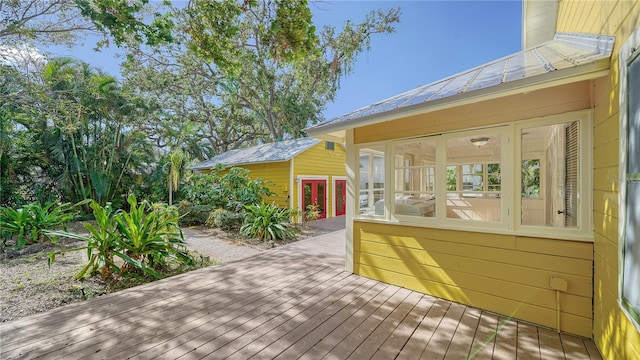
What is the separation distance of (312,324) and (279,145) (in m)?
9.48

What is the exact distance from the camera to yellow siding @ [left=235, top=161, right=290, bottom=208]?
9.34 meters

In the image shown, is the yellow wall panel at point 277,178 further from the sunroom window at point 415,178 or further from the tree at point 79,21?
the sunroom window at point 415,178

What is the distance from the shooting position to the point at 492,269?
106 inches

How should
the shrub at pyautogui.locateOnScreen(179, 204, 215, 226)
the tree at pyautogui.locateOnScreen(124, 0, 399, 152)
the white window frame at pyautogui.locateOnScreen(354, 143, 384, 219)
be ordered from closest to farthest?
the white window frame at pyautogui.locateOnScreen(354, 143, 384, 219) < the shrub at pyautogui.locateOnScreen(179, 204, 215, 226) < the tree at pyautogui.locateOnScreen(124, 0, 399, 152)

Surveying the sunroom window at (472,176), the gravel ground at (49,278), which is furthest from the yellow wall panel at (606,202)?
the gravel ground at (49,278)

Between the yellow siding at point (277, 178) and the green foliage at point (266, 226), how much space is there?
89.0 inches

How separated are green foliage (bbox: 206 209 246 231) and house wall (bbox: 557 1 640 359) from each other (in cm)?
712

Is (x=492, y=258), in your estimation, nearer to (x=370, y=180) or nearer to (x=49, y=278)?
(x=370, y=180)

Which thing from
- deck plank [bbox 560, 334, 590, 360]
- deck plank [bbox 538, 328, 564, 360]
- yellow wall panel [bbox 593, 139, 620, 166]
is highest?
yellow wall panel [bbox 593, 139, 620, 166]

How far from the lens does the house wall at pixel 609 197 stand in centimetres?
164

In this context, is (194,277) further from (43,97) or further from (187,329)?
(43,97)

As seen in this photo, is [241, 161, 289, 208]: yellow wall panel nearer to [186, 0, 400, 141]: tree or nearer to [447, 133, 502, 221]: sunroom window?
[186, 0, 400, 141]: tree

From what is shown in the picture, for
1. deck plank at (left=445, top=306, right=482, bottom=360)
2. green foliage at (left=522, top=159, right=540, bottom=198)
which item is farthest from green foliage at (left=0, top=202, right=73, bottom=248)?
green foliage at (left=522, top=159, right=540, bottom=198)

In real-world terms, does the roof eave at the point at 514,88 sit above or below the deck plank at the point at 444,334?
above
